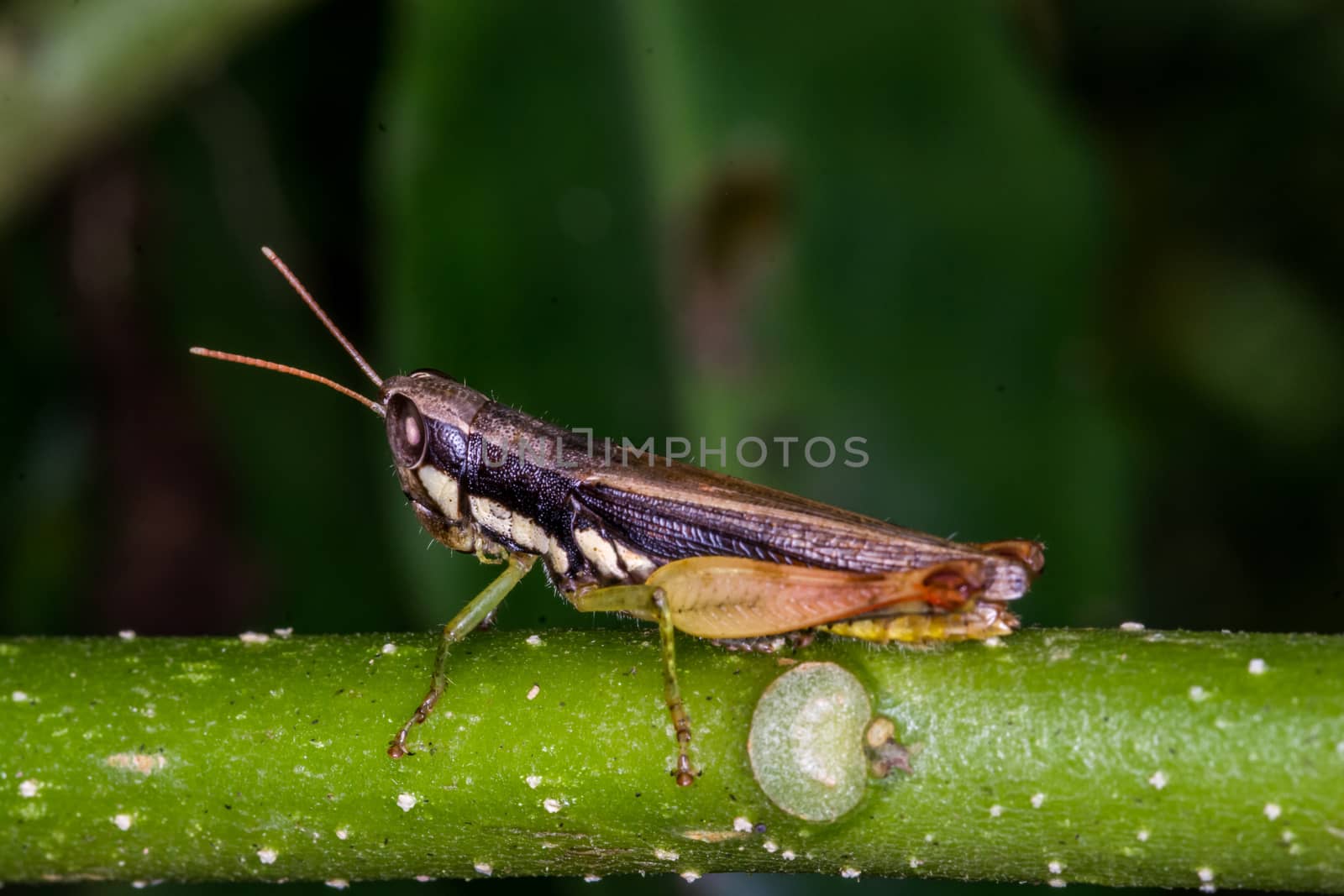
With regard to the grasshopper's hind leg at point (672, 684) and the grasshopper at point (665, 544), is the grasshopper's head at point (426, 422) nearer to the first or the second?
the grasshopper at point (665, 544)

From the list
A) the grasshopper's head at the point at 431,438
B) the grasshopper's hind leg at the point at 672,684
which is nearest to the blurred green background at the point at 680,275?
the grasshopper's head at the point at 431,438

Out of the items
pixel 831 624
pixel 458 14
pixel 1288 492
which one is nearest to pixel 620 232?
pixel 458 14

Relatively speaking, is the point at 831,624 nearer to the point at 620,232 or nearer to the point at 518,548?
the point at 518,548

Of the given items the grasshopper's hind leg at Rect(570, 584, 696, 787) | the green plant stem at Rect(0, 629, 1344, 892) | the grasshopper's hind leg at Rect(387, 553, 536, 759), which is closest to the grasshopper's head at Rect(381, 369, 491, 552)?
the grasshopper's hind leg at Rect(387, 553, 536, 759)

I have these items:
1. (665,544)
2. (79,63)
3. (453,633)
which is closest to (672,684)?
(453,633)

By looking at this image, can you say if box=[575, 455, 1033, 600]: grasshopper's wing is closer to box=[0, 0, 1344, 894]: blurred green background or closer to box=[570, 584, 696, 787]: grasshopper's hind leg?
box=[570, 584, 696, 787]: grasshopper's hind leg

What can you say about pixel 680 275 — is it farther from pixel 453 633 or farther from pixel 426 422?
pixel 453 633

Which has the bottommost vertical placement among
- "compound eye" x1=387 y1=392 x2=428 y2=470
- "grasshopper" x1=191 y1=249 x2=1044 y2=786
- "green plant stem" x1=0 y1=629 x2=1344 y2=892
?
"green plant stem" x1=0 y1=629 x2=1344 y2=892
